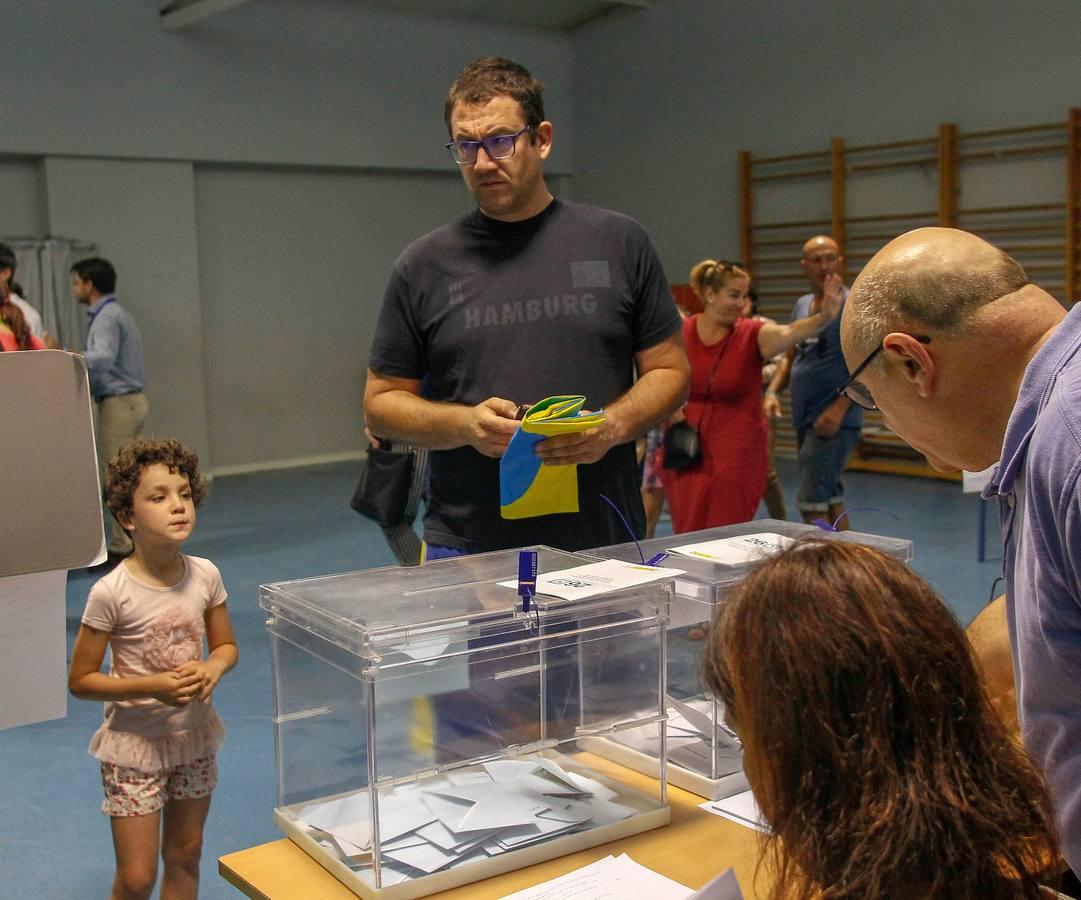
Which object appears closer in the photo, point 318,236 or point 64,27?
point 64,27

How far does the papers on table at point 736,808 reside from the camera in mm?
1591

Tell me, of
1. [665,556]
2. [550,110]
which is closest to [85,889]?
[665,556]

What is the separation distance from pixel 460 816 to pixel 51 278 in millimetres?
7812

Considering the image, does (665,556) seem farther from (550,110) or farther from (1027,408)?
(550,110)

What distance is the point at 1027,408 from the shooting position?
45.7 inches

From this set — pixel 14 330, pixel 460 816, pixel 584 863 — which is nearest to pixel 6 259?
pixel 14 330

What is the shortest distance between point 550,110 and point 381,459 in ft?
27.7

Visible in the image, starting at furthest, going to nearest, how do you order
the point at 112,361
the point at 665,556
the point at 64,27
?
the point at 64,27, the point at 112,361, the point at 665,556

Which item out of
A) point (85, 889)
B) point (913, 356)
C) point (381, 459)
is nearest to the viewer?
point (913, 356)

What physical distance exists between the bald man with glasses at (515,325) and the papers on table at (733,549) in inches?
12.2

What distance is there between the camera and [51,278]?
834 cm

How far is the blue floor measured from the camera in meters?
3.01

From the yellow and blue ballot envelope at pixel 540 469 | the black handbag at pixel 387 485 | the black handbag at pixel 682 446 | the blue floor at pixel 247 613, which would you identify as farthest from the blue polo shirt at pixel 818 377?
the yellow and blue ballot envelope at pixel 540 469

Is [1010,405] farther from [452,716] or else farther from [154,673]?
[154,673]
